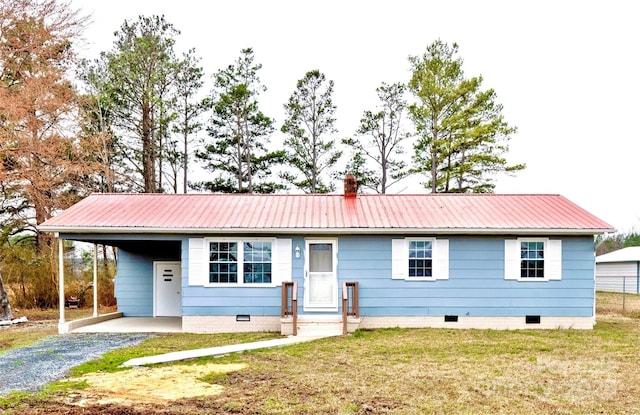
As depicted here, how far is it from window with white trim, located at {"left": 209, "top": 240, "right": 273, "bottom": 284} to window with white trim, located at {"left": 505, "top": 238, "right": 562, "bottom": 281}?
217 inches

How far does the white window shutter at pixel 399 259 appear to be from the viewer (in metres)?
12.0

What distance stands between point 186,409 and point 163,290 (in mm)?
9450

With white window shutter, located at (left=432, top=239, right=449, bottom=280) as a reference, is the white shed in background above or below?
below

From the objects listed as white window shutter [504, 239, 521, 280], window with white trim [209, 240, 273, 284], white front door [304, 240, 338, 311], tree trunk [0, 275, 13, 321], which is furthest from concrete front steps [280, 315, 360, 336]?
tree trunk [0, 275, 13, 321]

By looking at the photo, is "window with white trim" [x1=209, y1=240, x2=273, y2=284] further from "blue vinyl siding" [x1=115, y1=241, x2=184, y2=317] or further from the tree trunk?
the tree trunk

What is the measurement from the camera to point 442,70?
2467 centimetres

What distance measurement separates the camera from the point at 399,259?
1200cm

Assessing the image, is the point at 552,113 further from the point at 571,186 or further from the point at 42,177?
the point at 42,177

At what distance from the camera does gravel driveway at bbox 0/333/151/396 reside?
7.00 metres

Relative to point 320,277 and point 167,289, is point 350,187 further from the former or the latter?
point 167,289

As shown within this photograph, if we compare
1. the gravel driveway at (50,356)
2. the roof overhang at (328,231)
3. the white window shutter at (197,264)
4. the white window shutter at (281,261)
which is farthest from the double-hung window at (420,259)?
the gravel driveway at (50,356)

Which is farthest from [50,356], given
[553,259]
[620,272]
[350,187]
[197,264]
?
[620,272]

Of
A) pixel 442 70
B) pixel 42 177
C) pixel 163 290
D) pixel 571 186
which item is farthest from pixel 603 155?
pixel 42 177

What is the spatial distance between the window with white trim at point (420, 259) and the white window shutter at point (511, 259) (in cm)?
135
